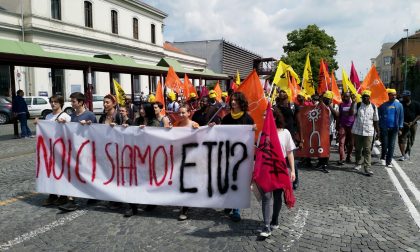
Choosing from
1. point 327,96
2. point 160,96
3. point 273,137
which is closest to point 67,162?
point 273,137

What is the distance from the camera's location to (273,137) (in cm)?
426

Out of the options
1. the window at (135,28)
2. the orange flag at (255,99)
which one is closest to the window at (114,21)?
the window at (135,28)

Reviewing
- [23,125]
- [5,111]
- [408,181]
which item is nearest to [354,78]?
[408,181]

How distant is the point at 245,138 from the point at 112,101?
214 centimetres

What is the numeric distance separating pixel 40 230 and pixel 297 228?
314 cm

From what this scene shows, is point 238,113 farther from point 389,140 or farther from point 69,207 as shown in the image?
point 389,140

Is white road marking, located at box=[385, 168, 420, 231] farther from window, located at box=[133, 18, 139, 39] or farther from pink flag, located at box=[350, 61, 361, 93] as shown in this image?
window, located at box=[133, 18, 139, 39]

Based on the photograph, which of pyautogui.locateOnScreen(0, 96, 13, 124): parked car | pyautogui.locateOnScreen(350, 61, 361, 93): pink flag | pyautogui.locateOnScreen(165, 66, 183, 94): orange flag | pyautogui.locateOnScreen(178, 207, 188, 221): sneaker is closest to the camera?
pyautogui.locateOnScreen(178, 207, 188, 221): sneaker

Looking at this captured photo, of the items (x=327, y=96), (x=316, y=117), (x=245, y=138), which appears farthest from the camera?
(x=327, y=96)

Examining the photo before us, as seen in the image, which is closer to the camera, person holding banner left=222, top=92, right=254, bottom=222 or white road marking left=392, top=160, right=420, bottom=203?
person holding banner left=222, top=92, right=254, bottom=222

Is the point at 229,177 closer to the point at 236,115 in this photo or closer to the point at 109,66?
the point at 236,115

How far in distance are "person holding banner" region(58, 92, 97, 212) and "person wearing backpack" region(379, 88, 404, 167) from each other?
6.43m

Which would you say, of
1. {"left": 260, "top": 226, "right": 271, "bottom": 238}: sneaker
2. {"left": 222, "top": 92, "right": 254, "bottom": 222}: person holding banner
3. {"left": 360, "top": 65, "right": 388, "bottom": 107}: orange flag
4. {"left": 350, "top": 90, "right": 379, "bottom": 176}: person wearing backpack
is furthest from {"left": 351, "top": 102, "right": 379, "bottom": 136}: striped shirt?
{"left": 260, "top": 226, "right": 271, "bottom": 238}: sneaker

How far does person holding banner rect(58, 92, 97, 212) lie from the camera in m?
5.28
